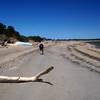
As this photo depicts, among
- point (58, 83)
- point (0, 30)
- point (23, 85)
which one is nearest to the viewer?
point (23, 85)

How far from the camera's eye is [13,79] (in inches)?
156

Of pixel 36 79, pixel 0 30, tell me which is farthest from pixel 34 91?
pixel 0 30

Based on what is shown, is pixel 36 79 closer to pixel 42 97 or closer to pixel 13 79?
pixel 13 79

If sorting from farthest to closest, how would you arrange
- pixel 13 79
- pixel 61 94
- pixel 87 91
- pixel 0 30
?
pixel 0 30
pixel 87 91
pixel 61 94
pixel 13 79

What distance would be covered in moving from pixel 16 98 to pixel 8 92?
1.12 meters

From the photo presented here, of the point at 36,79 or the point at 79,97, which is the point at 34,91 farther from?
the point at 36,79

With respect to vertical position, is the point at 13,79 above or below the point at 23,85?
above

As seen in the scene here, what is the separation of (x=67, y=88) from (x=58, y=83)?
1.32 m

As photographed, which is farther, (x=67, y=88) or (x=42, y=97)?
(x=67, y=88)

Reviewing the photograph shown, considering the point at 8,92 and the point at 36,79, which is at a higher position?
the point at 36,79

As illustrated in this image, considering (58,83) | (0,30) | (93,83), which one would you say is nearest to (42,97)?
(58,83)

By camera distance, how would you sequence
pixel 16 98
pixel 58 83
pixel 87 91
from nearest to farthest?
pixel 16 98
pixel 87 91
pixel 58 83

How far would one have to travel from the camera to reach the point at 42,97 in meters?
9.98

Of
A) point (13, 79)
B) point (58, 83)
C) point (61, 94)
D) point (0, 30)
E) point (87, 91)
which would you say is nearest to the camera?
point (13, 79)
